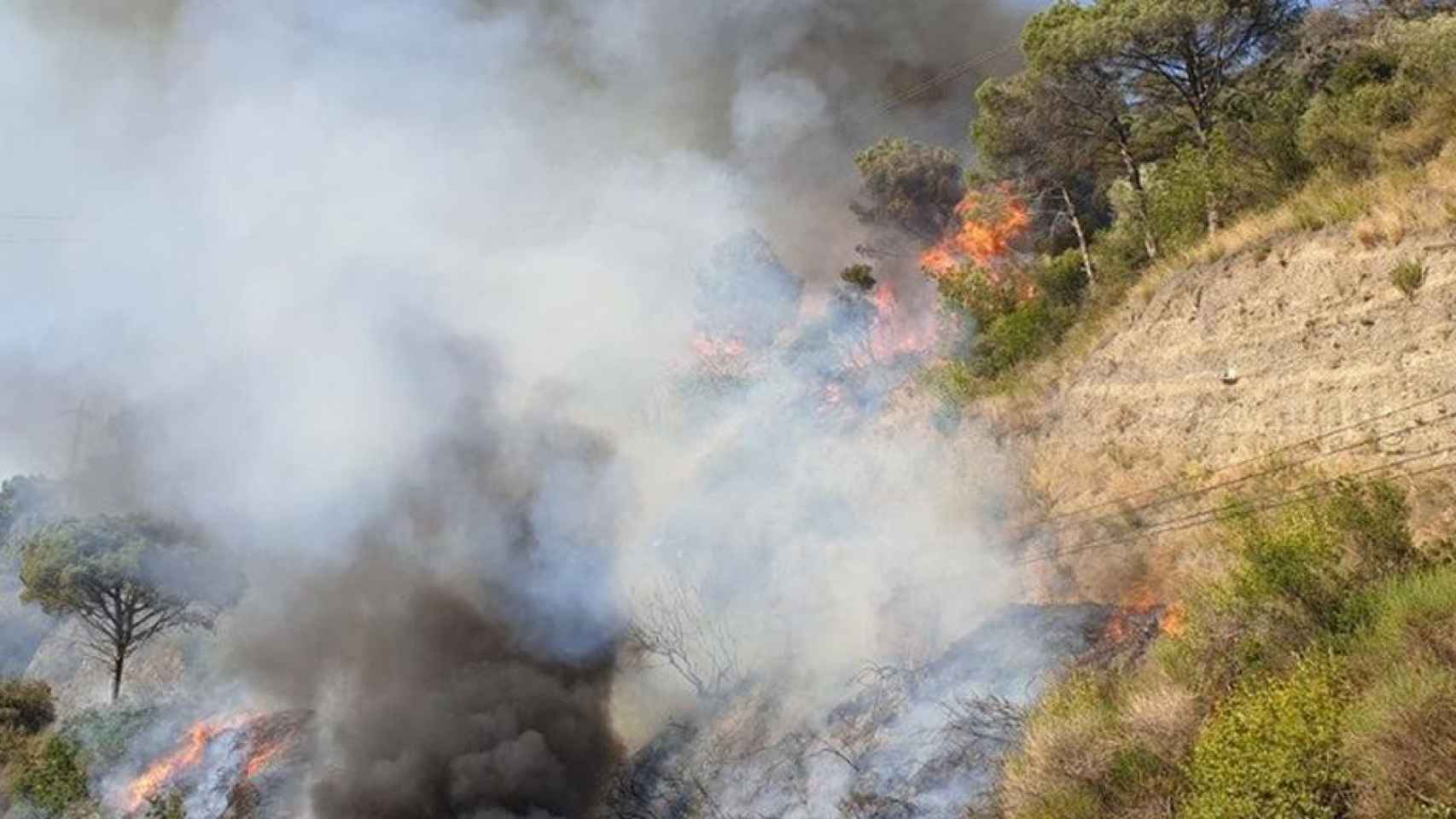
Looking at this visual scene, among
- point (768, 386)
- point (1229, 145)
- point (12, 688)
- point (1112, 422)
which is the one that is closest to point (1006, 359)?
→ point (1112, 422)

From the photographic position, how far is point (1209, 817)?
384 inches

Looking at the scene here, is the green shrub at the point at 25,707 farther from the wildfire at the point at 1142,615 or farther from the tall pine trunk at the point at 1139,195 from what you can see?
the tall pine trunk at the point at 1139,195

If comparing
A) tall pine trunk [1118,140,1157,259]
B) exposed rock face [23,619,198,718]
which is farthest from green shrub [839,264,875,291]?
exposed rock face [23,619,198,718]

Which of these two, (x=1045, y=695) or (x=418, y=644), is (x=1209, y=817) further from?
(x=418, y=644)

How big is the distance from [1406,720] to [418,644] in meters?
26.1

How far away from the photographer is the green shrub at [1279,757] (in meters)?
9.32

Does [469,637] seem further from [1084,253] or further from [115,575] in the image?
[1084,253]

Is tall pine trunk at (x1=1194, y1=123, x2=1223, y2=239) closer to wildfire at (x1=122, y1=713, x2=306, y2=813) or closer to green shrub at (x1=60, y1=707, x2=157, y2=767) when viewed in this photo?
wildfire at (x1=122, y1=713, x2=306, y2=813)

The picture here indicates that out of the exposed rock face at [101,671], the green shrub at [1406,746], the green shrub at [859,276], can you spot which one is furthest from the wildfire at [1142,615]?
the exposed rock face at [101,671]

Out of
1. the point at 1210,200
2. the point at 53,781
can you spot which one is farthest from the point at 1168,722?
the point at 53,781

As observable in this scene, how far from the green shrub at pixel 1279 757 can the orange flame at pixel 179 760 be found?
30.1m

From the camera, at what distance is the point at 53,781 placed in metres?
26.9

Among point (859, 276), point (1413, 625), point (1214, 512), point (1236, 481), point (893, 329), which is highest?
point (859, 276)

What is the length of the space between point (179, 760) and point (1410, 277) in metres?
34.6
